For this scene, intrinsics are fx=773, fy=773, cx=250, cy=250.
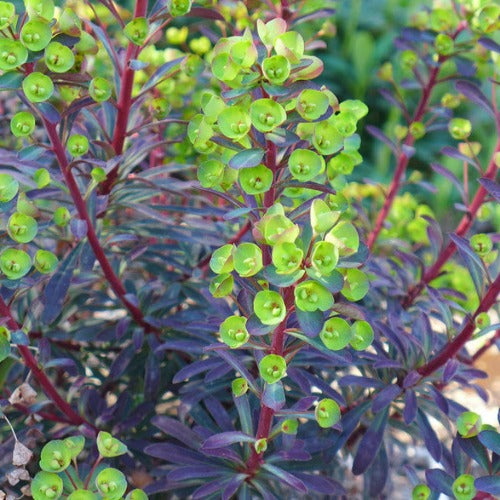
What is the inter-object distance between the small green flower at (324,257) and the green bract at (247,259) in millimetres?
84

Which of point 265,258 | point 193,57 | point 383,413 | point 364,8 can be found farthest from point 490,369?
point 364,8

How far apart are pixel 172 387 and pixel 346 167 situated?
715 mm

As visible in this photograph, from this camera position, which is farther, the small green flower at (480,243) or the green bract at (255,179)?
the small green flower at (480,243)

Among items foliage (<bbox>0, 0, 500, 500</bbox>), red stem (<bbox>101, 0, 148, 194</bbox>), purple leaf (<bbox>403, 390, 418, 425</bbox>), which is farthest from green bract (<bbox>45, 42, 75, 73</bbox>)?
purple leaf (<bbox>403, 390, 418, 425</bbox>)

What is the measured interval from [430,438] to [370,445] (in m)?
0.12

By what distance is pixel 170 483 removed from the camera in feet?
4.86


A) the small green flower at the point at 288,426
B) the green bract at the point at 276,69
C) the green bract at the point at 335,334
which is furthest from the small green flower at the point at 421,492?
the green bract at the point at 276,69

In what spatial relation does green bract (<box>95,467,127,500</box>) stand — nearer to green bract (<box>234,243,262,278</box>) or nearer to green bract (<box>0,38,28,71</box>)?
green bract (<box>234,243,262,278</box>)

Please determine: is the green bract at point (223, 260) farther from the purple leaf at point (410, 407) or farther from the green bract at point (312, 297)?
the purple leaf at point (410, 407)

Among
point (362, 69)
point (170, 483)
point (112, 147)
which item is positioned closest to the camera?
point (170, 483)

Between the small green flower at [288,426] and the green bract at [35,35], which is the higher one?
the green bract at [35,35]

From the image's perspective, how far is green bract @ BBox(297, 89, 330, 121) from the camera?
3.64 feet

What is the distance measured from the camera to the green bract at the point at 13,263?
1235 millimetres

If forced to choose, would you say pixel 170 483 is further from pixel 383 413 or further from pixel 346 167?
pixel 346 167
